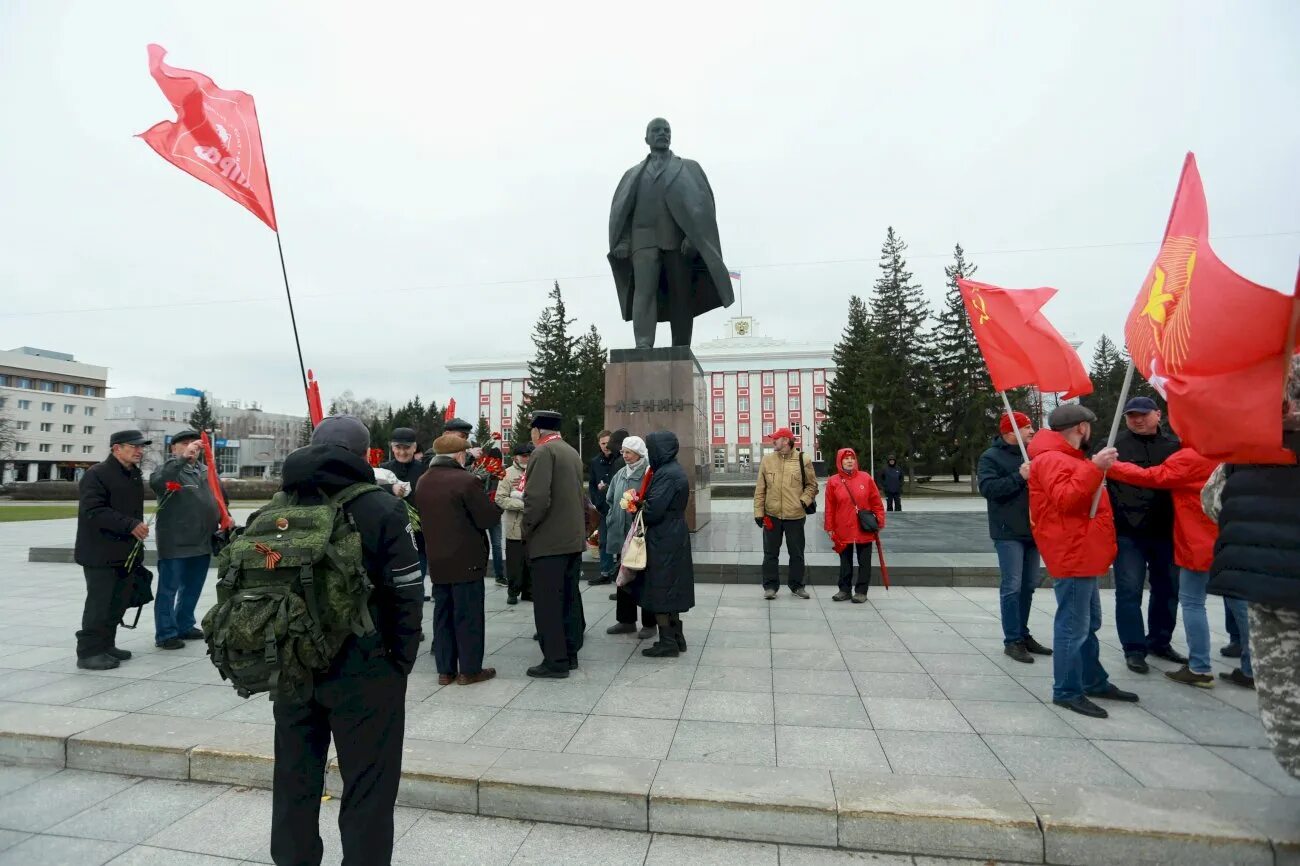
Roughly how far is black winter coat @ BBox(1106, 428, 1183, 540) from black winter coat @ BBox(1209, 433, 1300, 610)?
2.27 metres

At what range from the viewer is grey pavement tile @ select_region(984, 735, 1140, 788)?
326 cm

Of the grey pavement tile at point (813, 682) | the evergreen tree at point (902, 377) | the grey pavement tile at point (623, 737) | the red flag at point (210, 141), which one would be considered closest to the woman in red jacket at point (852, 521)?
the grey pavement tile at point (813, 682)

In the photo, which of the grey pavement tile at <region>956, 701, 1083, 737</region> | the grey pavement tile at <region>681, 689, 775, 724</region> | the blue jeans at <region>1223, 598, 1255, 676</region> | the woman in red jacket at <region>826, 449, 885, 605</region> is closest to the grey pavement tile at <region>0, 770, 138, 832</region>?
the grey pavement tile at <region>681, 689, 775, 724</region>

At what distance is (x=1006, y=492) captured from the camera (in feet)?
17.7

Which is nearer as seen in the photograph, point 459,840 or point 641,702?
point 459,840

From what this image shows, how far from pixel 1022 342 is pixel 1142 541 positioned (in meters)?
2.10

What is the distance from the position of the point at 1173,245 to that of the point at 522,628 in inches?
229

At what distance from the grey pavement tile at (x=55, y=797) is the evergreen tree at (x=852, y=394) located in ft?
138

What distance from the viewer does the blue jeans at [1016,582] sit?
536 centimetres

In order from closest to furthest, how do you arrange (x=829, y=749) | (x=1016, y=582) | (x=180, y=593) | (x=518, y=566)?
(x=829, y=749) < (x=1016, y=582) < (x=180, y=593) < (x=518, y=566)

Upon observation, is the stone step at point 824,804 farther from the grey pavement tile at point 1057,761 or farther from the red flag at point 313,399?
the red flag at point 313,399

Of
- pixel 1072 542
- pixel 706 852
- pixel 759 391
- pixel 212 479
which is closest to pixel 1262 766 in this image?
pixel 1072 542

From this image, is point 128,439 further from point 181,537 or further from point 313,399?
point 313,399

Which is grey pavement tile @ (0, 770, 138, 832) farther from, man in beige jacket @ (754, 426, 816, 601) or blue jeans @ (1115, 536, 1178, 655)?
blue jeans @ (1115, 536, 1178, 655)
